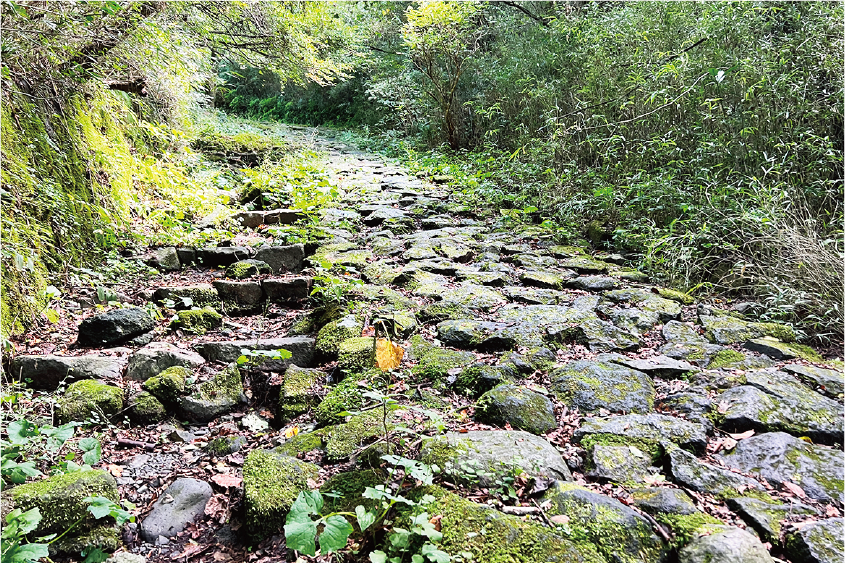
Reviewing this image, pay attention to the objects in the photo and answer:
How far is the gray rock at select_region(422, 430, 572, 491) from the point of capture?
1.83 m

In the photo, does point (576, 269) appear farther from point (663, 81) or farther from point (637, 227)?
point (663, 81)

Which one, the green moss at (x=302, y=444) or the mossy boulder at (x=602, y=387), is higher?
the mossy boulder at (x=602, y=387)

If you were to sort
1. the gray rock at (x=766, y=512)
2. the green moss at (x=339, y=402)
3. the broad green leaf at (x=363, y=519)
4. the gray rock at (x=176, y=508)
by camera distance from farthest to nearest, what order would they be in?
1. the green moss at (x=339, y=402)
2. the gray rock at (x=176, y=508)
3. the gray rock at (x=766, y=512)
4. the broad green leaf at (x=363, y=519)

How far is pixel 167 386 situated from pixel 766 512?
286cm

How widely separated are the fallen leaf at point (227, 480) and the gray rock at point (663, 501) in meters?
1.63

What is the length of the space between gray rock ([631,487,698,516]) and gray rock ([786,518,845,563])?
282 mm

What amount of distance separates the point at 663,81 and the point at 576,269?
271 cm

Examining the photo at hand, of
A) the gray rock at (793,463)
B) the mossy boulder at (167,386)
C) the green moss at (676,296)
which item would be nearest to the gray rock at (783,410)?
the gray rock at (793,463)

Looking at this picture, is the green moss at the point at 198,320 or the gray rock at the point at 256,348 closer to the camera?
the gray rock at the point at 256,348

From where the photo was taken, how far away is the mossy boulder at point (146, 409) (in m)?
2.61

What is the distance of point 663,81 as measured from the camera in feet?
18.6

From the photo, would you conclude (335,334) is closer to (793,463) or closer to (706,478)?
(706,478)

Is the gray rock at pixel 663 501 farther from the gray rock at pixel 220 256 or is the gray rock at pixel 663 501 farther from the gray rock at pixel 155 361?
the gray rock at pixel 220 256

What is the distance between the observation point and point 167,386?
2.74 meters
